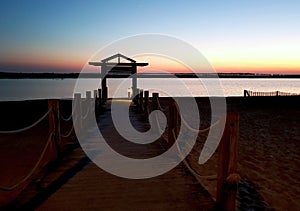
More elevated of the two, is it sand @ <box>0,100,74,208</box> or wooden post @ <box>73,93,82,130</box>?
wooden post @ <box>73,93,82,130</box>

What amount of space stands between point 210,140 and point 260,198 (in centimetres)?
609

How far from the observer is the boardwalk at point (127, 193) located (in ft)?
12.7

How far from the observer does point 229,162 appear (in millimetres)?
3531

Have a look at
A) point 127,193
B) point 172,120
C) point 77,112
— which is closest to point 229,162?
point 127,193

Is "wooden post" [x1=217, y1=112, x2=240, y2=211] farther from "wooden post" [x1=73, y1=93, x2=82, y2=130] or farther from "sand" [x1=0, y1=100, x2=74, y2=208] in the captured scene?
"wooden post" [x1=73, y1=93, x2=82, y2=130]

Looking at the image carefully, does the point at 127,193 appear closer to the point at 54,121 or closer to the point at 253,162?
the point at 54,121

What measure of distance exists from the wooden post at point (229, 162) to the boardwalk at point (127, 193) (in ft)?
1.22

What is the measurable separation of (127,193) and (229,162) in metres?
1.79

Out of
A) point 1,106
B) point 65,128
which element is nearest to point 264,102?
point 65,128

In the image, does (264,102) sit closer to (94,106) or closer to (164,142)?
(94,106)

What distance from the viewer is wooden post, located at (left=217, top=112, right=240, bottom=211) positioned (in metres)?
3.47

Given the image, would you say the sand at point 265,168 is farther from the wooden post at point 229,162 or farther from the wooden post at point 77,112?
the wooden post at point 77,112

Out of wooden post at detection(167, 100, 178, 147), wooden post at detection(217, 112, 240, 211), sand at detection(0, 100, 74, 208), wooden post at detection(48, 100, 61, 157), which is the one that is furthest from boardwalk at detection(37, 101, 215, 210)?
wooden post at detection(167, 100, 178, 147)

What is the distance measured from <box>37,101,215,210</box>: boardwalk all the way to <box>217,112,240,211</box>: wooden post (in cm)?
37
